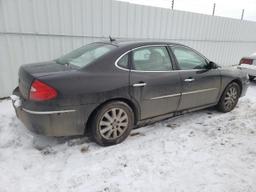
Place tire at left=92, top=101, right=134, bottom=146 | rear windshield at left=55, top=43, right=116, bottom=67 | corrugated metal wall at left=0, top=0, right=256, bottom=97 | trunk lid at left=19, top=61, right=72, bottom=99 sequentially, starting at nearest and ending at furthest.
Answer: trunk lid at left=19, top=61, right=72, bottom=99
tire at left=92, top=101, right=134, bottom=146
rear windshield at left=55, top=43, right=116, bottom=67
corrugated metal wall at left=0, top=0, right=256, bottom=97

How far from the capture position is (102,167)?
2703 millimetres

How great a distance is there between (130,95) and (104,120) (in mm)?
528

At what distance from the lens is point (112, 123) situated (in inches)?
123

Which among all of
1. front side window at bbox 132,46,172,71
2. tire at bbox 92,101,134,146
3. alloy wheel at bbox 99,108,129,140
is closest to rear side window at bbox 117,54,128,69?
front side window at bbox 132,46,172,71

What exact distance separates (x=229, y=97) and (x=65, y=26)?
4.22 metres

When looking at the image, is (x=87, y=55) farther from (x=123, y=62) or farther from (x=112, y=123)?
(x=112, y=123)

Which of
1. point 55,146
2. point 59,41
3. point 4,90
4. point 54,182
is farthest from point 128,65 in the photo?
point 4,90

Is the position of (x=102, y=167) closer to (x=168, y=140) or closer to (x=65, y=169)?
(x=65, y=169)

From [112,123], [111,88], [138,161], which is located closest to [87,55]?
[111,88]

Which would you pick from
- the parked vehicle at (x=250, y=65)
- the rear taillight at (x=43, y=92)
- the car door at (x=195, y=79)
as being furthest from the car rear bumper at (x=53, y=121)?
the parked vehicle at (x=250, y=65)

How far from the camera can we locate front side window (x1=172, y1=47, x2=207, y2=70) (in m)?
3.76

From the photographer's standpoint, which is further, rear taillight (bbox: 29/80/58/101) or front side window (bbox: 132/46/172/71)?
front side window (bbox: 132/46/172/71)

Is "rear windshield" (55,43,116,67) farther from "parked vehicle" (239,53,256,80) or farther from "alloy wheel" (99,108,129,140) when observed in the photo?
"parked vehicle" (239,53,256,80)

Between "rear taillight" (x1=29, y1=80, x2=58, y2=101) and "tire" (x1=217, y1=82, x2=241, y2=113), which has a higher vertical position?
"rear taillight" (x1=29, y1=80, x2=58, y2=101)
